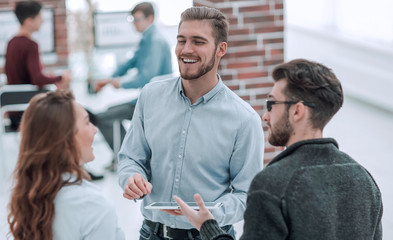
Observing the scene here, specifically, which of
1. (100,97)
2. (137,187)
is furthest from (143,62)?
(137,187)

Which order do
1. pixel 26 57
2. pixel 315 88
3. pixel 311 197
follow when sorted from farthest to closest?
pixel 26 57 → pixel 315 88 → pixel 311 197

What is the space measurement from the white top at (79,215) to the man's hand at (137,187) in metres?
0.48

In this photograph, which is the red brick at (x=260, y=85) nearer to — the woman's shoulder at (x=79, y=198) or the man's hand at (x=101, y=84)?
the man's hand at (x=101, y=84)

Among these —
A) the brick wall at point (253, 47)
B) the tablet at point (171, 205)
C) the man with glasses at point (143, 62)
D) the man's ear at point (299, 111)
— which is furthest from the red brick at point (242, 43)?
the man's ear at point (299, 111)

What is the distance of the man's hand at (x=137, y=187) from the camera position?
230 centimetres

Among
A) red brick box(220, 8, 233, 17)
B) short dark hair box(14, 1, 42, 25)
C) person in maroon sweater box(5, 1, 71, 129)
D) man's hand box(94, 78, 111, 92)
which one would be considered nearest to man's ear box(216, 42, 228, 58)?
red brick box(220, 8, 233, 17)

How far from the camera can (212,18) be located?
2490 millimetres

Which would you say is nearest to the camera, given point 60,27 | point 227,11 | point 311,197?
point 311,197

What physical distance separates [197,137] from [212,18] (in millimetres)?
499

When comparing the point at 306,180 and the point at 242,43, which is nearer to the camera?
the point at 306,180

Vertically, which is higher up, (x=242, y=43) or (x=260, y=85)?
(x=242, y=43)

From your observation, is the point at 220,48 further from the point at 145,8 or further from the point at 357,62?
the point at 357,62

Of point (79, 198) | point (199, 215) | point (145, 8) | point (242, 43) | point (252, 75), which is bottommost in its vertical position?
point (199, 215)

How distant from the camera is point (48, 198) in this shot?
5.90ft
